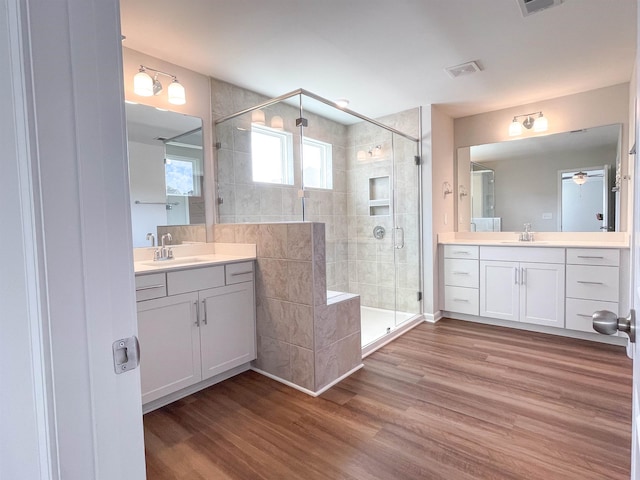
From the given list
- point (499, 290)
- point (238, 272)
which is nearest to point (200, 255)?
point (238, 272)

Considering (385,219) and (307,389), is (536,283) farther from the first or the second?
(307,389)

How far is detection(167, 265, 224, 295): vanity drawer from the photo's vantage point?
2139 millimetres

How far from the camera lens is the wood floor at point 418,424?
160 centimetres

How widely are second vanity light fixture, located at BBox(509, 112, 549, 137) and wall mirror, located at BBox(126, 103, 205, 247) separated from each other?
3283 millimetres

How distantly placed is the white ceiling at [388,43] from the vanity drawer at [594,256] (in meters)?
1.55

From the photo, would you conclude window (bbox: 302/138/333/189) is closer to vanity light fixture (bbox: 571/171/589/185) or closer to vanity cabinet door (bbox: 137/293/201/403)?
vanity cabinet door (bbox: 137/293/201/403)

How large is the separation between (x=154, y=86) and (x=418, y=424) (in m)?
2.83

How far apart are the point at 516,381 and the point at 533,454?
815 mm

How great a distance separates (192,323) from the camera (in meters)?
2.24

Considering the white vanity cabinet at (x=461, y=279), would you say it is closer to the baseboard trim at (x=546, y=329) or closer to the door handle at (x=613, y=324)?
the baseboard trim at (x=546, y=329)

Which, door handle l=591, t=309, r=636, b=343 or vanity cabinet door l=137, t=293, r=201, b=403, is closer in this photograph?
door handle l=591, t=309, r=636, b=343

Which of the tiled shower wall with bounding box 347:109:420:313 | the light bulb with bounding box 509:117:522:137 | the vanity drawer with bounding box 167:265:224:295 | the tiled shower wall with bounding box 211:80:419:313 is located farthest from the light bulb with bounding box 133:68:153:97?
the light bulb with bounding box 509:117:522:137

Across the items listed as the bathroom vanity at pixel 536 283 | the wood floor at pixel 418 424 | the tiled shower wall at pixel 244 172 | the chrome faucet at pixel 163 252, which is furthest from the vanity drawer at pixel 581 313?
the chrome faucet at pixel 163 252

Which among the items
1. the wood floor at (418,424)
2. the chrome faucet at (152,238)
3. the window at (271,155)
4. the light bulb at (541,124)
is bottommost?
the wood floor at (418,424)
